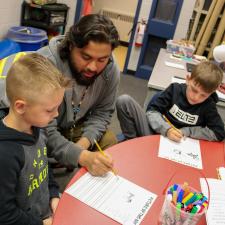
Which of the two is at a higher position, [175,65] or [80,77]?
[80,77]

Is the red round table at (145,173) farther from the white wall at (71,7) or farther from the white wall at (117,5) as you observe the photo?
the white wall at (117,5)

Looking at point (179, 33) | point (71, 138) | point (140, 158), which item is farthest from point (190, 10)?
point (140, 158)

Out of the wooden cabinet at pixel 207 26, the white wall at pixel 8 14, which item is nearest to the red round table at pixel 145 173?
the white wall at pixel 8 14

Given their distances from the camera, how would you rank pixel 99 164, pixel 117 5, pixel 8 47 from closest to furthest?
pixel 99 164 < pixel 8 47 < pixel 117 5

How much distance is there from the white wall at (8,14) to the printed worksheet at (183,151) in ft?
8.88

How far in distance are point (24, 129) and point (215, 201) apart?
712 mm

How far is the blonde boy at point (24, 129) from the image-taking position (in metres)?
0.85

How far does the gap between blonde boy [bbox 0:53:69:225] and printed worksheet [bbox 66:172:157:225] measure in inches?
6.1

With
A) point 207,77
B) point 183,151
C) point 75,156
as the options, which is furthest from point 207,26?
point 75,156

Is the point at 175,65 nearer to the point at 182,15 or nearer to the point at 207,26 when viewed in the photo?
the point at 207,26

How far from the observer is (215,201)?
39.6 inches

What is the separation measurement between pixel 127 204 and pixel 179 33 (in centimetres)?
374

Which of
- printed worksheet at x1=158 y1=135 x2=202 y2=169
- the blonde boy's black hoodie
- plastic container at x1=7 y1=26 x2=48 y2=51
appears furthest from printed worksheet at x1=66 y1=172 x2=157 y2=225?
plastic container at x1=7 y1=26 x2=48 y2=51

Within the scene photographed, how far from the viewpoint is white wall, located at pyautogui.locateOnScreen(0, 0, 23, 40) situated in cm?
327
